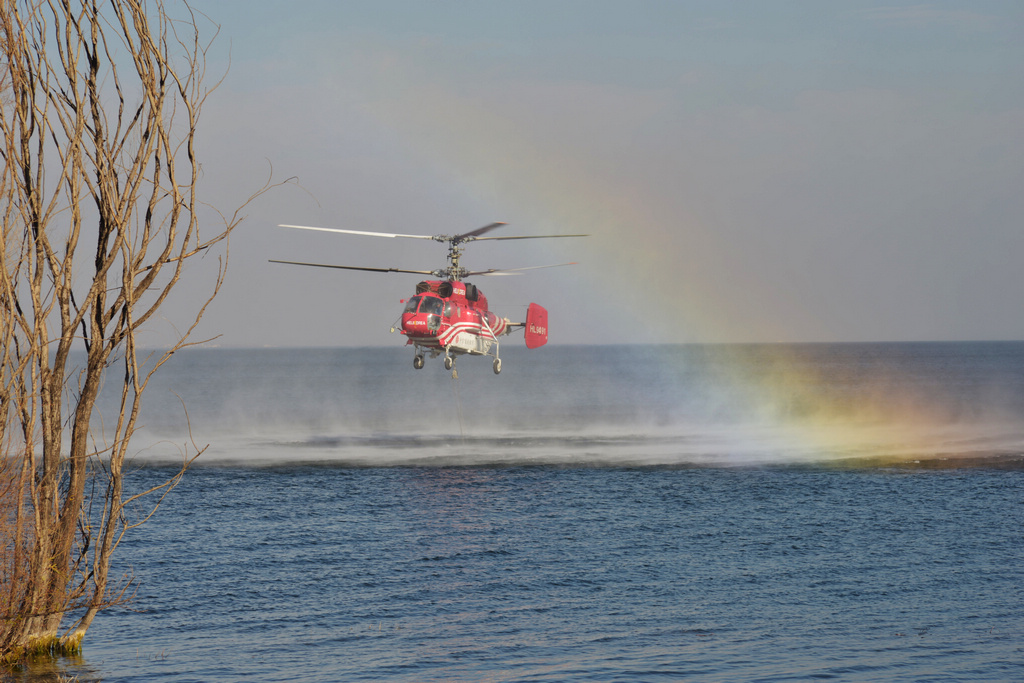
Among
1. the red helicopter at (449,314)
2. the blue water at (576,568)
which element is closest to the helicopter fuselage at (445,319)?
the red helicopter at (449,314)

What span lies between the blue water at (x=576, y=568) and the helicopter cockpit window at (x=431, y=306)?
10569 mm

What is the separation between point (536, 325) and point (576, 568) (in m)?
11.2

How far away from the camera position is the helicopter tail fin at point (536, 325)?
4466 centimetres

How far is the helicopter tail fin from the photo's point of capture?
1758 inches

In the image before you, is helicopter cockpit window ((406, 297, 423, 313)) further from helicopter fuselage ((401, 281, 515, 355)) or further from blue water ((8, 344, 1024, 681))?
blue water ((8, 344, 1024, 681))

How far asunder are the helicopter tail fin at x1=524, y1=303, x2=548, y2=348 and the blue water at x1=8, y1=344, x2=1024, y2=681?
387 inches

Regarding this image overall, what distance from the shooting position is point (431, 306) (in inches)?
1443

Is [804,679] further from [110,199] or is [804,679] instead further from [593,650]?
[110,199]

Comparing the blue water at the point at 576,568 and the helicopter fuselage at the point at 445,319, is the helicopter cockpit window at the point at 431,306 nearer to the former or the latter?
the helicopter fuselage at the point at 445,319

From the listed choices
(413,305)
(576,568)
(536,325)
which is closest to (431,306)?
(413,305)

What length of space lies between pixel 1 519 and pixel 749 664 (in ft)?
64.7

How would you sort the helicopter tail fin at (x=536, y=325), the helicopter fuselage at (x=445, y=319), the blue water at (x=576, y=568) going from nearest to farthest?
the blue water at (x=576, y=568) < the helicopter fuselage at (x=445, y=319) < the helicopter tail fin at (x=536, y=325)

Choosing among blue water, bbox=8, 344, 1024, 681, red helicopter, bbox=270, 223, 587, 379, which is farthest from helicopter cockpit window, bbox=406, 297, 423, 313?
blue water, bbox=8, 344, 1024, 681

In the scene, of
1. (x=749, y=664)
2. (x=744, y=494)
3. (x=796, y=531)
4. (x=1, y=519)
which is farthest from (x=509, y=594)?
(x=744, y=494)
